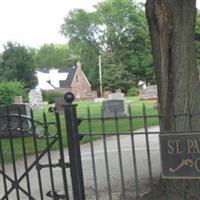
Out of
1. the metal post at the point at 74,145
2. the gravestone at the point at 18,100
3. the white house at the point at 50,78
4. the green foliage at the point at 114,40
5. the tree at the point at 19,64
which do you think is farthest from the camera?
the white house at the point at 50,78

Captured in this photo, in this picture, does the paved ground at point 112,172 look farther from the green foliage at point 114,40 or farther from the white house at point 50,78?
the white house at point 50,78

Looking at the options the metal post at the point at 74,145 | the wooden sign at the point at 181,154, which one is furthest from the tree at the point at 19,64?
the wooden sign at the point at 181,154

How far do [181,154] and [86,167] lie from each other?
6.13 meters

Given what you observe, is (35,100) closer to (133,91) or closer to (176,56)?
(133,91)

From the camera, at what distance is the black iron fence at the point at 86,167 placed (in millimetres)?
5098

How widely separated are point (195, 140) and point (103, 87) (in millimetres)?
78332

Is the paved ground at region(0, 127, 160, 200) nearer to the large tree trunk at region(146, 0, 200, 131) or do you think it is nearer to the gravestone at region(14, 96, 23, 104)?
the large tree trunk at region(146, 0, 200, 131)

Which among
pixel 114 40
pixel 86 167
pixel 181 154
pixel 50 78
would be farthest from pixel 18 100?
pixel 50 78

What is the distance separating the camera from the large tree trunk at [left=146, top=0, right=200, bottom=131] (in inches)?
262

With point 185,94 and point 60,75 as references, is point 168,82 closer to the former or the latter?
point 185,94

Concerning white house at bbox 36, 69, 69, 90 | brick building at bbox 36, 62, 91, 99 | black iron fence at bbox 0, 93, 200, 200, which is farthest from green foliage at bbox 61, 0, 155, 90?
black iron fence at bbox 0, 93, 200, 200

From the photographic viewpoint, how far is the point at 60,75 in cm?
9788

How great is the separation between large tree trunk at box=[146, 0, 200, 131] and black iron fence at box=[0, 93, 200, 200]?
1.56ft

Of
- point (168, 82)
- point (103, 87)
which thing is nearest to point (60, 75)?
point (103, 87)
